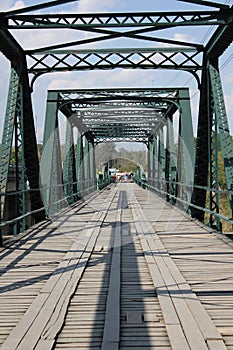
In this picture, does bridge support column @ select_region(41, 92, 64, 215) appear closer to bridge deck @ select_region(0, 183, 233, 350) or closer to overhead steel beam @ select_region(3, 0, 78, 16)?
bridge deck @ select_region(0, 183, 233, 350)

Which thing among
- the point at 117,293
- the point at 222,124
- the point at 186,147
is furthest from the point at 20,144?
the point at 117,293

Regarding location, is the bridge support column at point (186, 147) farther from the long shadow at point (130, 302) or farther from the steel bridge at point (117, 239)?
the long shadow at point (130, 302)

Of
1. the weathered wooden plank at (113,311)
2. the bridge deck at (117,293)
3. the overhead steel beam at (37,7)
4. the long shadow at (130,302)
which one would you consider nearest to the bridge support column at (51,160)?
the bridge deck at (117,293)

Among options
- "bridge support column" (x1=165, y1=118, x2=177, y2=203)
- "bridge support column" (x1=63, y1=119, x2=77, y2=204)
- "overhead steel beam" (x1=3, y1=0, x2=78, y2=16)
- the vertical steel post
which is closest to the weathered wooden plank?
"overhead steel beam" (x1=3, y1=0, x2=78, y2=16)

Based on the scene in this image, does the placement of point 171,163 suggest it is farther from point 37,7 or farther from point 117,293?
point 117,293

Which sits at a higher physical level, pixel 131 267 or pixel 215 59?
pixel 215 59

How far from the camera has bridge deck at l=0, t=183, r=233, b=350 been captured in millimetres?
3836

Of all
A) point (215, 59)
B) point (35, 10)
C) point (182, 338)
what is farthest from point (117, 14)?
point (182, 338)

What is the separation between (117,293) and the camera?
5113 millimetres

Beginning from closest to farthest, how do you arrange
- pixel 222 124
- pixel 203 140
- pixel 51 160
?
pixel 222 124 → pixel 203 140 → pixel 51 160

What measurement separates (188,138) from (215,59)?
4.27m

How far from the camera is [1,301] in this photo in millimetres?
4902

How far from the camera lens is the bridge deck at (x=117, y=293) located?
3.84 meters

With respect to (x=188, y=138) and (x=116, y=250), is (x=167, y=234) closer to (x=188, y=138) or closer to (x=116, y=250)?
(x=116, y=250)
